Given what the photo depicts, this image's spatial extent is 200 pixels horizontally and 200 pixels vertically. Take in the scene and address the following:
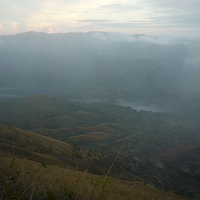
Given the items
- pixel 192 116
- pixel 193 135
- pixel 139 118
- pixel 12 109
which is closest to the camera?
pixel 193 135

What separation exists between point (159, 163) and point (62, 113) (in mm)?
76876

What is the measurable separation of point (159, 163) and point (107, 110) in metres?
88.3

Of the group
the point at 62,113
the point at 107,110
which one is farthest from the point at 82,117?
the point at 107,110

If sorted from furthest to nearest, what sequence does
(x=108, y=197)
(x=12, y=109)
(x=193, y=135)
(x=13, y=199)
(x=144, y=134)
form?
(x=12, y=109) < (x=144, y=134) < (x=193, y=135) < (x=108, y=197) < (x=13, y=199)

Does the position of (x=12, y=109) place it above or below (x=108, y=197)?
below

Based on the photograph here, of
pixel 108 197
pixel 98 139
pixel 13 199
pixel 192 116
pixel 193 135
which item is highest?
pixel 13 199

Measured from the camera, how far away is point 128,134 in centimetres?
10350

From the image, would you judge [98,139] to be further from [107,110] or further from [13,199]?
[13,199]

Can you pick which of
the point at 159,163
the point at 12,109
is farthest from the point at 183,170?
the point at 12,109

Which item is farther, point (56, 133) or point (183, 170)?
point (56, 133)

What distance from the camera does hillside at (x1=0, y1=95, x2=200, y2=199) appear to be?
5207 centimetres

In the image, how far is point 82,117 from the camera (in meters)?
128

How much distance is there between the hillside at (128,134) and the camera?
5207cm

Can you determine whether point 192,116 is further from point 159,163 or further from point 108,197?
point 108,197
